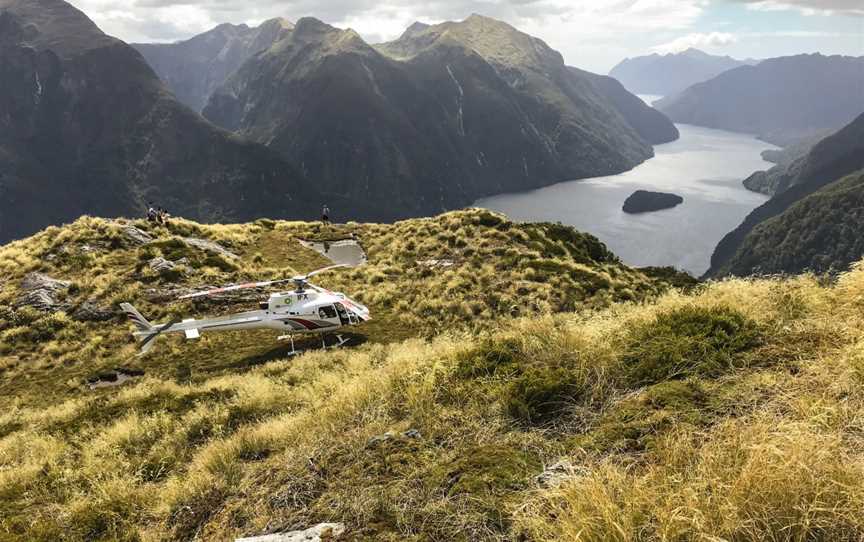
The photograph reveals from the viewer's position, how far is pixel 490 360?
10.5 meters

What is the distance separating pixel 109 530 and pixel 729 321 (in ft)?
38.6

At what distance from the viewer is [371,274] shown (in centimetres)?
3250

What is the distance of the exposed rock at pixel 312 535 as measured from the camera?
5.54 m

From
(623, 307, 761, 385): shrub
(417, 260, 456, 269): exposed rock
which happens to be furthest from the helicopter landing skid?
(623, 307, 761, 385): shrub

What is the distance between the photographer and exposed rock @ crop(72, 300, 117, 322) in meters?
23.9

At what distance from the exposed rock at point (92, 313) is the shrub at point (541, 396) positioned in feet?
78.9

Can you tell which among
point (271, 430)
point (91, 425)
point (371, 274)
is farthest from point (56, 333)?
point (271, 430)

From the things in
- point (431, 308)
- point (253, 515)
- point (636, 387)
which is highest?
point (636, 387)

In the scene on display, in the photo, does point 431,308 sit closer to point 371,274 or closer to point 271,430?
point 371,274

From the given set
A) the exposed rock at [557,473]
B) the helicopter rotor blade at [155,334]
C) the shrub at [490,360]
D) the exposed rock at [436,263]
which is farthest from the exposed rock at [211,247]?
the exposed rock at [557,473]

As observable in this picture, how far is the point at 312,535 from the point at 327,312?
16.2m

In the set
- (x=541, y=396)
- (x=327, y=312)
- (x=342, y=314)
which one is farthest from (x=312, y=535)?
(x=342, y=314)

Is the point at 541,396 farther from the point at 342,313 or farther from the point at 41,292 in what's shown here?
the point at 41,292

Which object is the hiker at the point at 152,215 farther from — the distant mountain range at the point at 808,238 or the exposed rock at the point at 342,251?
the distant mountain range at the point at 808,238
